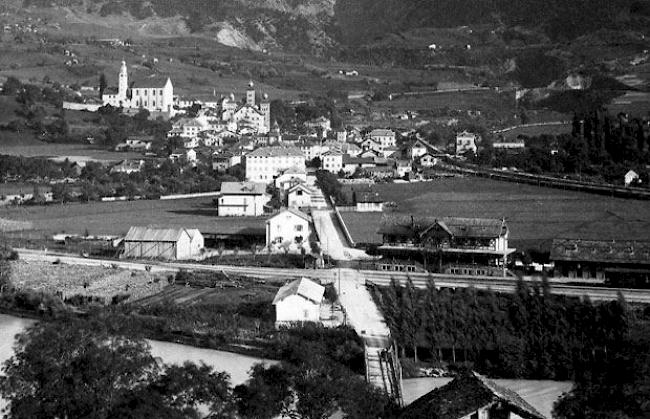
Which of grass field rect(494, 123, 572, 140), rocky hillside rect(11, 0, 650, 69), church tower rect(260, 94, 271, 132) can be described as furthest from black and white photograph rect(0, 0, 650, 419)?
rocky hillside rect(11, 0, 650, 69)

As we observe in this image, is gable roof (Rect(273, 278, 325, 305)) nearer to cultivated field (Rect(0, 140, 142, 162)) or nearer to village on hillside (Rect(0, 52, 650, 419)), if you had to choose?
village on hillside (Rect(0, 52, 650, 419))

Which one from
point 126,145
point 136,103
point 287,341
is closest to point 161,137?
point 126,145

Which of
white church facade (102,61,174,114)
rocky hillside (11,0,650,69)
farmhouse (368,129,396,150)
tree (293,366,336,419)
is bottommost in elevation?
tree (293,366,336,419)

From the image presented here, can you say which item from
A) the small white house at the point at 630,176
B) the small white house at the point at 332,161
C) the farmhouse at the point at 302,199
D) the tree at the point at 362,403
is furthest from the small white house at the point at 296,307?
the small white house at the point at 332,161

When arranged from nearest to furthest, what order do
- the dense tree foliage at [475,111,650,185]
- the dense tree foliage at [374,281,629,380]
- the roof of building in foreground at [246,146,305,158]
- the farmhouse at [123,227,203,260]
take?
the dense tree foliage at [374,281,629,380] < the farmhouse at [123,227,203,260] < the roof of building in foreground at [246,146,305,158] < the dense tree foliage at [475,111,650,185]

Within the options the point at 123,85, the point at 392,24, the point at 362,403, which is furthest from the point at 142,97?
the point at 392,24

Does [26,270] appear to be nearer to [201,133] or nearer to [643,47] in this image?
[201,133]

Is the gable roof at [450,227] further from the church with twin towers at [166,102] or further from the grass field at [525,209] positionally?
the church with twin towers at [166,102]
